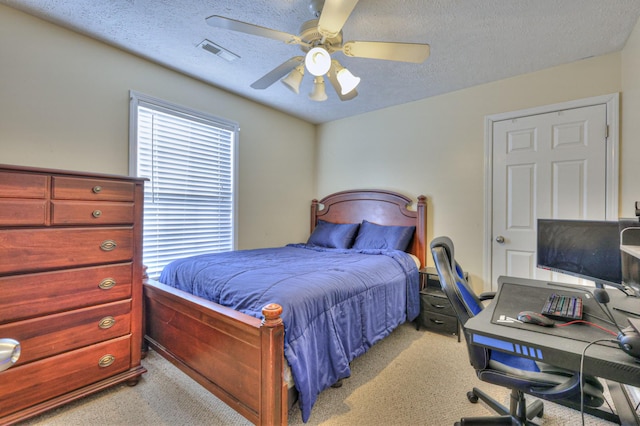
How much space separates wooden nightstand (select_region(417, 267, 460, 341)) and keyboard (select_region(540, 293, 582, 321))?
141 cm

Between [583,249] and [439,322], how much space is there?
1.54m

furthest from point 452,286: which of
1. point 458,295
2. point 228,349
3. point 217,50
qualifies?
point 217,50

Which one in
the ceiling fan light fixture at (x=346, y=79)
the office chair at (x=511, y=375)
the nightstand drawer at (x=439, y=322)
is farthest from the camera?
the nightstand drawer at (x=439, y=322)

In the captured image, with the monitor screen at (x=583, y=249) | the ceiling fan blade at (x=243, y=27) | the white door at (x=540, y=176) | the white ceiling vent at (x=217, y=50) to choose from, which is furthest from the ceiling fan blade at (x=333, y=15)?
the white door at (x=540, y=176)

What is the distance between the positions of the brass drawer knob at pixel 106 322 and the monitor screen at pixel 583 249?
283cm

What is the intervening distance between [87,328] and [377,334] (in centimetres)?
199

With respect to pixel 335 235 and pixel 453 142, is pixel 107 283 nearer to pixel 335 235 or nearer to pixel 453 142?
pixel 335 235

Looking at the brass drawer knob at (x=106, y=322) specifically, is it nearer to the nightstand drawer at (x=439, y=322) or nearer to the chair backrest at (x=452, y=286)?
the chair backrest at (x=452, y=286)

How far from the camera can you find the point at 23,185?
1632 mm

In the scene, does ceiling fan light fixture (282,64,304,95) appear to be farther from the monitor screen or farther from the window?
the monitor screen

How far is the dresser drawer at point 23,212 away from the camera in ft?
5.16

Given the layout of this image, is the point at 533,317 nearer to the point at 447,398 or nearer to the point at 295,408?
the point at 447,398

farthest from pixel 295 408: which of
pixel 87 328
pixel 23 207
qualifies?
pixel 23 207

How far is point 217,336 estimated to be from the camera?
68.3 inches
